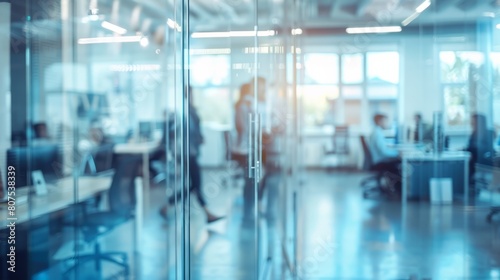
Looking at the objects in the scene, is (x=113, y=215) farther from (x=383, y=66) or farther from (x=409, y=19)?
(x=383, y=66)

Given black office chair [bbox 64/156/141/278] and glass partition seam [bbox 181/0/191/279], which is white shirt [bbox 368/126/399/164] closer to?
black office chair [bbox 64/156/141/278]

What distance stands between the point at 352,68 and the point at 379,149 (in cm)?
226

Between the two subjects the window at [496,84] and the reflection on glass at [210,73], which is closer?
the window at [496,84]

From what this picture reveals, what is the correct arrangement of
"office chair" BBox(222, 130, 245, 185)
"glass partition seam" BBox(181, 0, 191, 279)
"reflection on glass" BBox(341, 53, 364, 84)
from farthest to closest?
1. "reflection on glass" BBox(341, 53, 364, 84)
2. "office chair" BBox(222, 130, 245, 185)
3. "glass partition seam" BBox(181, 0, 191, 279)

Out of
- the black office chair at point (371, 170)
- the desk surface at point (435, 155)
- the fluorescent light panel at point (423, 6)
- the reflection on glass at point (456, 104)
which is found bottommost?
the black office chair at point (371, 170)

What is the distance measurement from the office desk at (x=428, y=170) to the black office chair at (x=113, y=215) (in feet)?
13.1

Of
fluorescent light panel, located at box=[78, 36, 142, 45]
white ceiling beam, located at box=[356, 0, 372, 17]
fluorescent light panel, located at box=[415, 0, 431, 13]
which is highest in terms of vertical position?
white ceiling beam, located at box=[356, 0, 372, 17]

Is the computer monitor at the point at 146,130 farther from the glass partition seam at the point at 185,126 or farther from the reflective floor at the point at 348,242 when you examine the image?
the glass partition seam at the point at 185,126

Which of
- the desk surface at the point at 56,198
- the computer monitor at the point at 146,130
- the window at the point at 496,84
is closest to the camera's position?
the desk surface at the point at 56,198

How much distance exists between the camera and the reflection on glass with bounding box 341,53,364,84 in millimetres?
8391

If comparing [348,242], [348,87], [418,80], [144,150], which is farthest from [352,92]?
[348,242]

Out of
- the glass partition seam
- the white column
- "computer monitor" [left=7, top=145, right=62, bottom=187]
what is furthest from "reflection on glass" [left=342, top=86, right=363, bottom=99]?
the white column

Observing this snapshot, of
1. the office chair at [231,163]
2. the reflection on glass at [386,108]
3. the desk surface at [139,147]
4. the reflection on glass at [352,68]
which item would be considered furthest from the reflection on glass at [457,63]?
the desk surface at [139,147]

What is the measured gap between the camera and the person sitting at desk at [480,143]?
533cm
